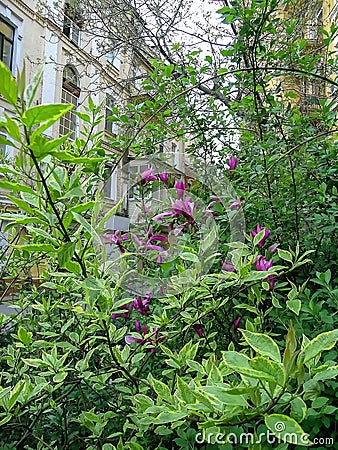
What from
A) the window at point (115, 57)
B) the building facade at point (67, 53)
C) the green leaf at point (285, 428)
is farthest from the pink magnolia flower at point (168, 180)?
the window at point (115, 57)

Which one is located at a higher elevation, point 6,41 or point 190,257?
point 6,41

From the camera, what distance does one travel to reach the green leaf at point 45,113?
0.78 ft

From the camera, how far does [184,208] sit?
1.79ft

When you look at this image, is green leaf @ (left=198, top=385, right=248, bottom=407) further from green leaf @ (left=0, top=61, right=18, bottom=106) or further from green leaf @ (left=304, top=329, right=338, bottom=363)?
green leaf @ (left=0, top=61, right=18, bottom=106)

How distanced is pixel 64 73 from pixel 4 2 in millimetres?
453

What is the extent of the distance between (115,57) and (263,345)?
242 cm

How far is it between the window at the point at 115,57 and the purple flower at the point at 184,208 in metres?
1.90

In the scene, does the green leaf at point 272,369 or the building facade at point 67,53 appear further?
the building facade at point 67,53

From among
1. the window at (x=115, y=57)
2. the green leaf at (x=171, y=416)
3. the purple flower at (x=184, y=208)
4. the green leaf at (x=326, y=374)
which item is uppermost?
the window at (x=115, y=57)

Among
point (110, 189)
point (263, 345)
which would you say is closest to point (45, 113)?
point (263, 345)

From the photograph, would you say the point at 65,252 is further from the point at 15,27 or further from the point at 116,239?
the point at 15,27

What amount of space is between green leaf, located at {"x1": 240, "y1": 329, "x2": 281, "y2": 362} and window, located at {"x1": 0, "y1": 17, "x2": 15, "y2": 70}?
197 centimetres

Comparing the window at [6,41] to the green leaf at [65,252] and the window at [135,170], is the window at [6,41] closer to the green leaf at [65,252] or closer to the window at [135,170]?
the window at [135,170]

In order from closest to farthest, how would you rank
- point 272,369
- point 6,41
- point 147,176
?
point 272,369 → point 147,176 → point 6,41
